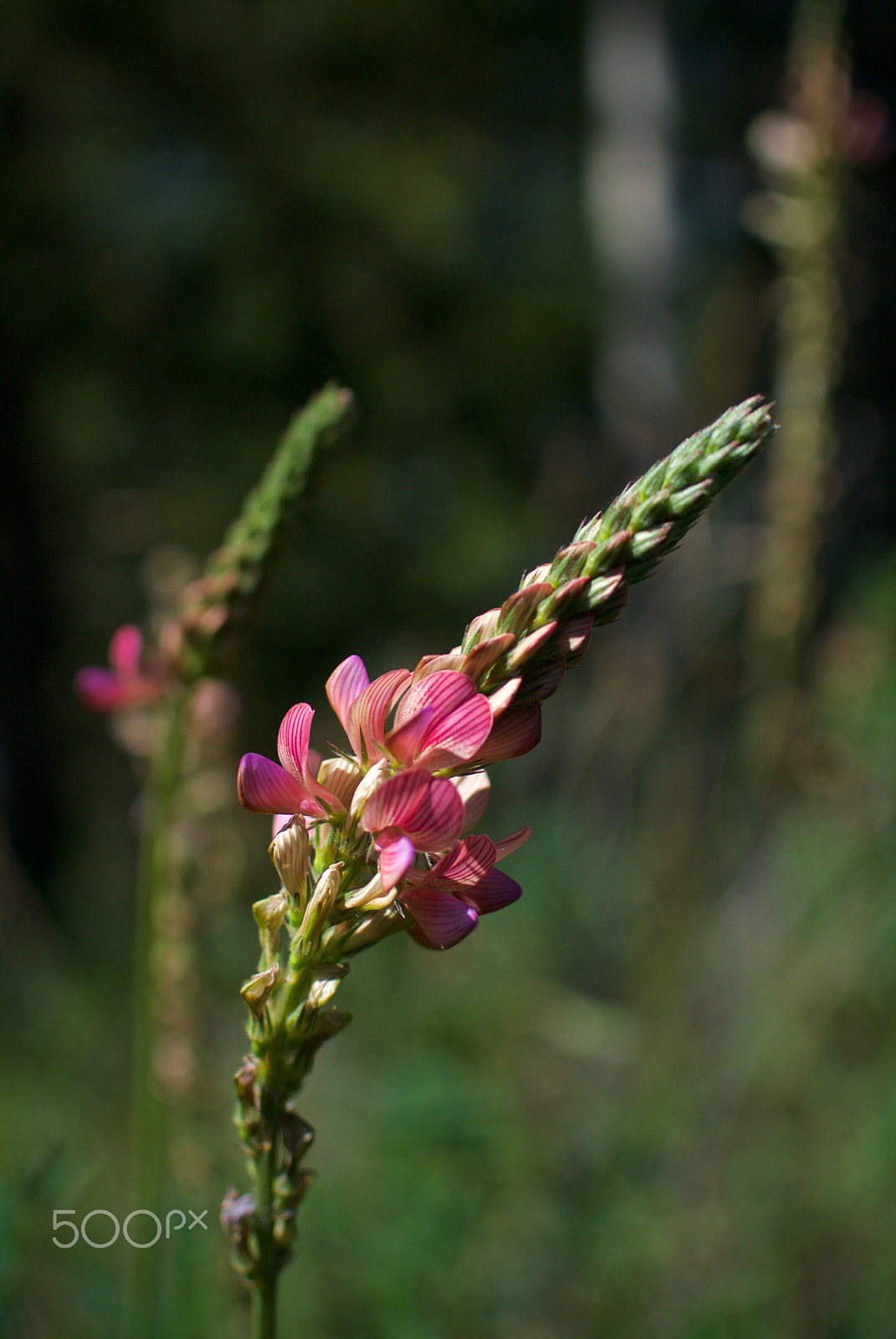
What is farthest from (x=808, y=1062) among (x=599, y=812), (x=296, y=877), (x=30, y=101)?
(x=30, y=101)

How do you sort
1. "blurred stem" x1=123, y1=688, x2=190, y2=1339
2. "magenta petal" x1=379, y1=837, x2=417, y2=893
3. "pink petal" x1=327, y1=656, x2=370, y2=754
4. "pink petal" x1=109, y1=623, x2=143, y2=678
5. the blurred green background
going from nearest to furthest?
"magenta petal" x1=379, y1=837, x2=417, y2=893, "pink petal" x1=327, y1=656, x2=370, y2=754, "blurred stem" x1=123, y1=688, x2=190, y2=1339, "pink petal" x1=109, y1=623, x2=143, y2=678, the blurred green background

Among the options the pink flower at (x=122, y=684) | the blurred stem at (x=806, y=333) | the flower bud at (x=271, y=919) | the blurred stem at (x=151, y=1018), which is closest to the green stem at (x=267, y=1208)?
the flower bud at (x=271, y=919)

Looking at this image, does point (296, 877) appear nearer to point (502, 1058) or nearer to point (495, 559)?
point (502, 1058)

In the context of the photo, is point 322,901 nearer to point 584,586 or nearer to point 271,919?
point 271,919

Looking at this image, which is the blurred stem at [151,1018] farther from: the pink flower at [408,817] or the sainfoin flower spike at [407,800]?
the pink flower at [408,817]

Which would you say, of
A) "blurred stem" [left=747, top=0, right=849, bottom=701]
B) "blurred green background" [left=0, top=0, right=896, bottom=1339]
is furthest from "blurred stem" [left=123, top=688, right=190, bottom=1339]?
"blurred stem" [left=747, top=0, right=849, bottom=701]

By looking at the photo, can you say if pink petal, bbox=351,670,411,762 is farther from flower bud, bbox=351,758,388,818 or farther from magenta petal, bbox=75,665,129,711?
magenta petal, bbox=75,665,129,711
